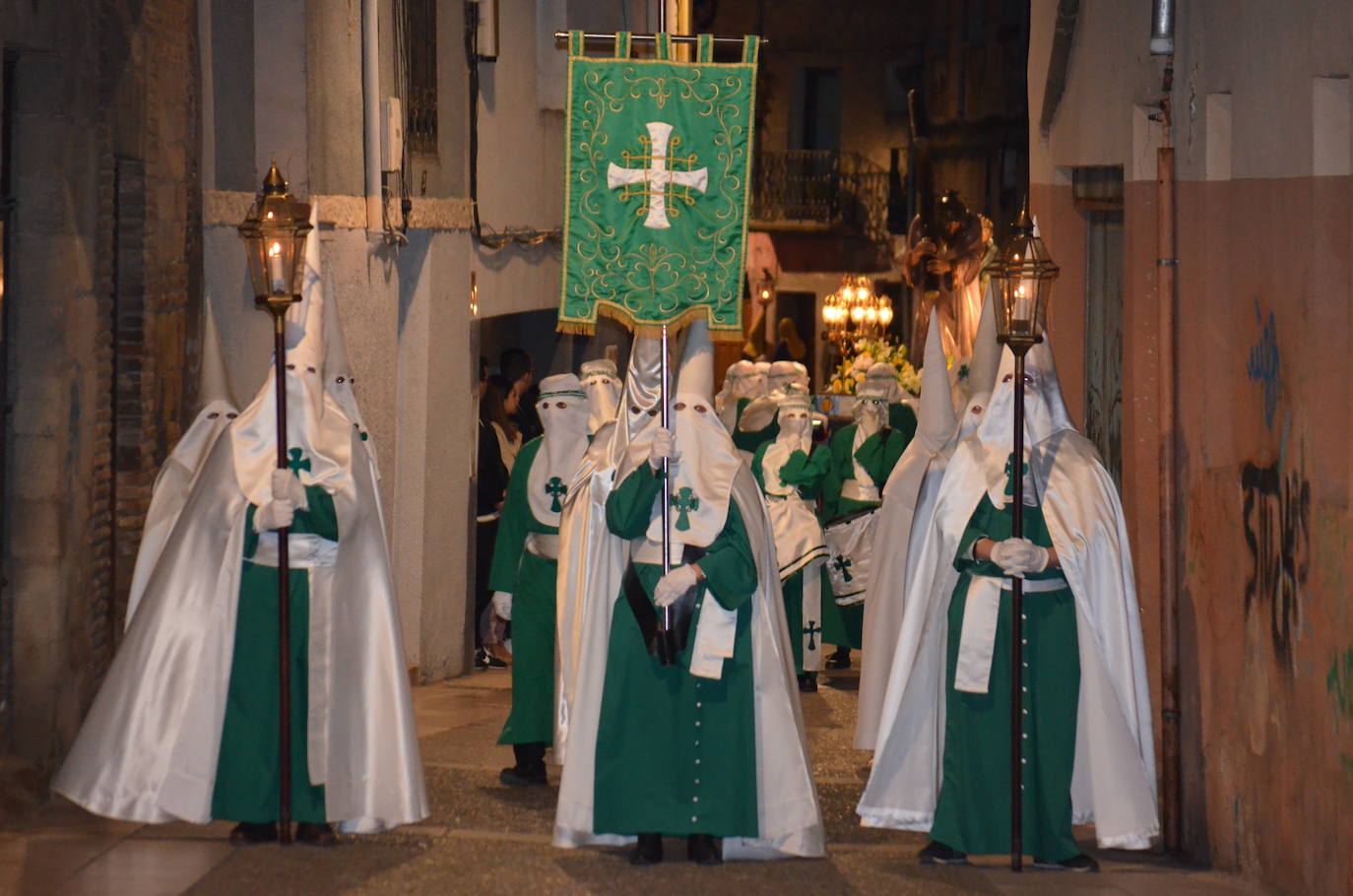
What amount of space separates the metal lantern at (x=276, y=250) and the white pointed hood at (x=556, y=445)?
2264 millimetres

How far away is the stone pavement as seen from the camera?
766 centimetres

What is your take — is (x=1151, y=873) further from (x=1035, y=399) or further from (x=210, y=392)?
(x=210, y=392)

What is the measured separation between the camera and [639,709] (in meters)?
8.04

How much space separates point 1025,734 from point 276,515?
10.8ft

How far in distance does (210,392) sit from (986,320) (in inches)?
149

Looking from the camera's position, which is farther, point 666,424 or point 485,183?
point 485,183

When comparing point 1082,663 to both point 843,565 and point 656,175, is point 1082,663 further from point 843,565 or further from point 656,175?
point 843,565

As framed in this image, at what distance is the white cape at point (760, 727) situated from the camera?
8016 mm

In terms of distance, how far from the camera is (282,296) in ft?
26.5

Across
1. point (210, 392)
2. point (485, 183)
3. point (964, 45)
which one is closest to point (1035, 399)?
point (210, 392)

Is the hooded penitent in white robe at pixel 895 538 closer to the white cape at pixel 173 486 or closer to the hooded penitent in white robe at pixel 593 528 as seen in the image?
the hooded penitent in white robe at pixel 593 528

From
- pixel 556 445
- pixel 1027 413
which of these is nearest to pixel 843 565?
pixel 556 445

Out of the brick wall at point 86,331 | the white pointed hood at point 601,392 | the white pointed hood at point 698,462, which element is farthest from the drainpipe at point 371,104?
→ the white pointed hood at point 698,462

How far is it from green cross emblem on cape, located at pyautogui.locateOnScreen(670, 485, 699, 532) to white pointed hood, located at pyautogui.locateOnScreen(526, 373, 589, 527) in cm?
190
